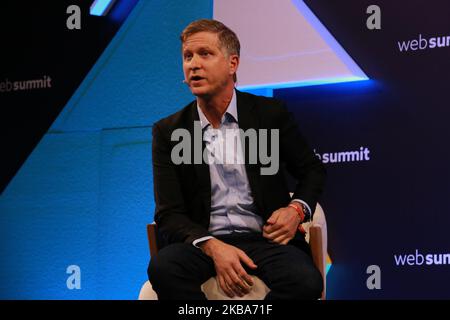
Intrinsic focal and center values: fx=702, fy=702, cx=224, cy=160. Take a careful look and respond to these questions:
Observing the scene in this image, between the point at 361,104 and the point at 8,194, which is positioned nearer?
the point at 361,104

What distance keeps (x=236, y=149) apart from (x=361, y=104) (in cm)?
112

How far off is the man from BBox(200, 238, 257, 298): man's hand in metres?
0.04

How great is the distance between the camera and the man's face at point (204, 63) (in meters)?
2.72

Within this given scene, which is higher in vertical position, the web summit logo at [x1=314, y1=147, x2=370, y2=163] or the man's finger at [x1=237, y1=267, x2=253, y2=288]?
the web summit logo at [x1=314, y1=147, x2=370, y2=163]

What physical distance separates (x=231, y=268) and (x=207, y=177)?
42 cm

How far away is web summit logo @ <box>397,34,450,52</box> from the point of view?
3.46m

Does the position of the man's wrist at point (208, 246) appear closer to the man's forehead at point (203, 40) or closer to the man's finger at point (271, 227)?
the man's finger at point (271, 227)

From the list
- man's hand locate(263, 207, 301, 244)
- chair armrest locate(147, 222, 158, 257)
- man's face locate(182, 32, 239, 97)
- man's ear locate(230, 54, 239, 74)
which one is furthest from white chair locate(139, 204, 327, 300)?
man's ear locate(230, 54, 239, 74)

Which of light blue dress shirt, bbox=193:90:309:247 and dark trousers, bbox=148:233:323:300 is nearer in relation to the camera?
dark trousers, bbox=148:233:323:300

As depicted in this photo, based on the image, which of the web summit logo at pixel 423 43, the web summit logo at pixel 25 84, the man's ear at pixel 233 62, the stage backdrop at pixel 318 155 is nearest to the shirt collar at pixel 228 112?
the man's ear at pixel 233 62

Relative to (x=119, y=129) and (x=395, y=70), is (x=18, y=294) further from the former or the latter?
(x=395, y=70)

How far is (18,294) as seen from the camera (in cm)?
444

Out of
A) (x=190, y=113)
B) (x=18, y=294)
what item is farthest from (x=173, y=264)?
(x=18, y=294)

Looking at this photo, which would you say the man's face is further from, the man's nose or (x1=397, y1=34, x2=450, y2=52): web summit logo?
(x1=397, y1=34, x2=450, y2=52): web summit logo
